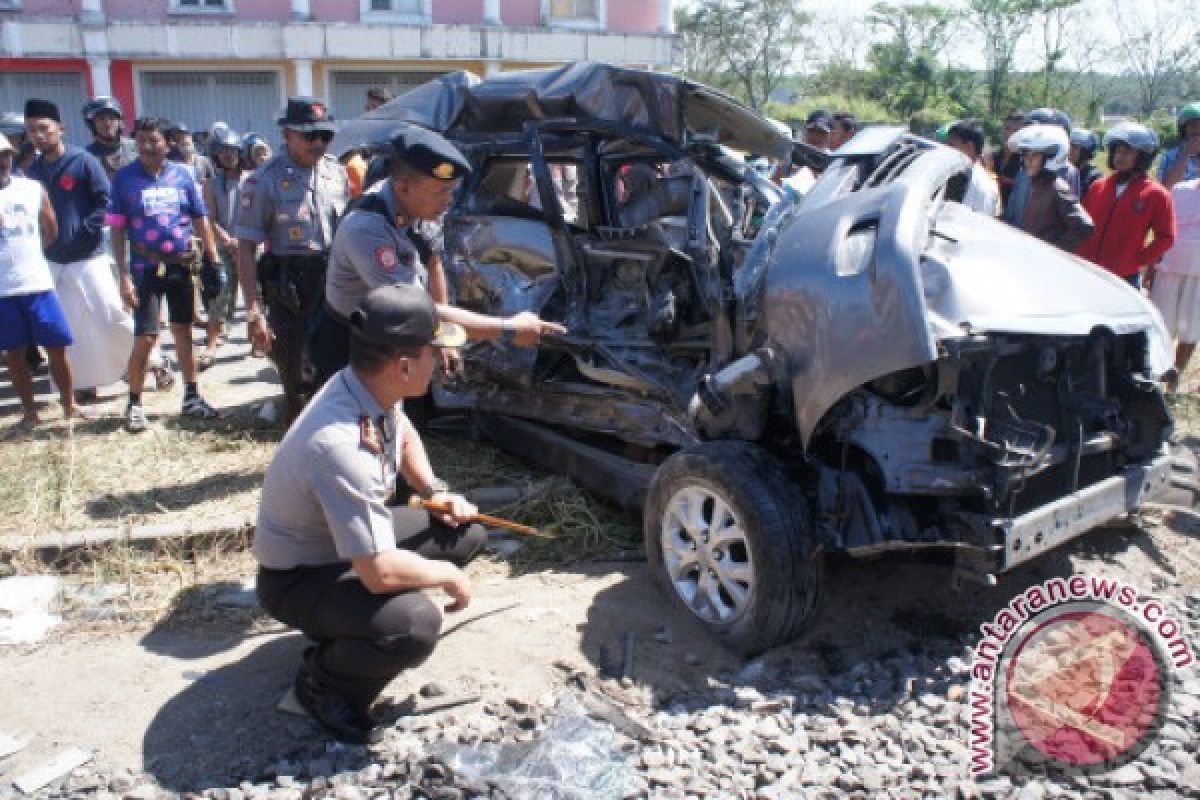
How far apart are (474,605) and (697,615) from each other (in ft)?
2.98

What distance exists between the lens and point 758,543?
339 centimetres

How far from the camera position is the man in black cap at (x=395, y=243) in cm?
373

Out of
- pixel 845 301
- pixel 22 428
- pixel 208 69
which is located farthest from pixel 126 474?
pixel 208 69

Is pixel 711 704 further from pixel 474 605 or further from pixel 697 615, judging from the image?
pixel 474 605

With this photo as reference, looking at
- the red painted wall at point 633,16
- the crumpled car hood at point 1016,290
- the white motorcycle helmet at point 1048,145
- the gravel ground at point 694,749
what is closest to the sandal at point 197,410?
the gravel ground at point 694,749

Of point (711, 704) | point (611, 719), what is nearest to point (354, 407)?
point (611, 719)

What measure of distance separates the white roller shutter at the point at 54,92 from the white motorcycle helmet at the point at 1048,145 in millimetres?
19774

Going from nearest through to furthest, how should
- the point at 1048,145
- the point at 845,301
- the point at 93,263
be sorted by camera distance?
the point at 845,301 → the point at 1048,145 → the point at 93,263

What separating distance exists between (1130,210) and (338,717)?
5.58m

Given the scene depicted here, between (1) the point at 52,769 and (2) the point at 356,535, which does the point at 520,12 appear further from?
(1) the point at 52,769

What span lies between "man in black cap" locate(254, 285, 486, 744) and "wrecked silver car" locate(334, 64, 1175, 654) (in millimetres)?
1084

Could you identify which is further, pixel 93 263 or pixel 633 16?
pixel 633 16

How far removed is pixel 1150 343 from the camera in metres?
3.73

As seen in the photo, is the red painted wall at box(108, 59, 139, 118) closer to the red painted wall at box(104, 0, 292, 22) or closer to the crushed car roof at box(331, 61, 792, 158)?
the red painted wall at box(104, 0, 292, 22)
